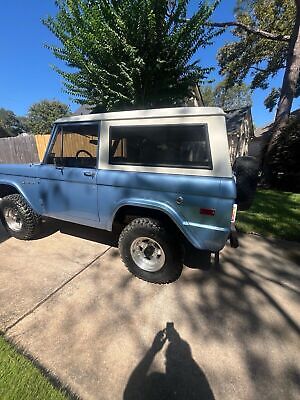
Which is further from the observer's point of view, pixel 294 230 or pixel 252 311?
pixel 294 230

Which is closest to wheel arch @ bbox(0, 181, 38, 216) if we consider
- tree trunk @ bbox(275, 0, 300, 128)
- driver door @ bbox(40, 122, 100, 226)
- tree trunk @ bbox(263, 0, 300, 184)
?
driver door @ bbox(40, 122, 100, 226)

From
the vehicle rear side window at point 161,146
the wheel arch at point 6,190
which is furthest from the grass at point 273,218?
the wheel arch at point 6,190

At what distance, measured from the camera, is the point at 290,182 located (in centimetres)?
894

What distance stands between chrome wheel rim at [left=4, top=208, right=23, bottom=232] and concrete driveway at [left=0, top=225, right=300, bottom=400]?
618 mm

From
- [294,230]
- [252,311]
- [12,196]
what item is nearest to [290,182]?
[294,230]

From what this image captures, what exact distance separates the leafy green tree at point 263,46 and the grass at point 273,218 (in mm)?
4871

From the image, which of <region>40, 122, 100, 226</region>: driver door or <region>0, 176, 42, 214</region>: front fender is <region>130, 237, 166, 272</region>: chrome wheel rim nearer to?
<region>40, 122, 100, 226</region>: driver door

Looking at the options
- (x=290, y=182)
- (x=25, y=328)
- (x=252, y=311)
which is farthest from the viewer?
(x=290, y=182)

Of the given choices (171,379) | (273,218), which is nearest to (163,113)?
(171,379)

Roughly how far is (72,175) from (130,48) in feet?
20.0

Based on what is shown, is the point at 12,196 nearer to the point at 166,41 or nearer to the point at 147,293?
the point at 147,293

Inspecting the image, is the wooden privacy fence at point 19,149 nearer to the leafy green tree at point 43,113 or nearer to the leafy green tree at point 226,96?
the leafy green tree at point 226,96

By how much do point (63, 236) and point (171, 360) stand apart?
2964 mm

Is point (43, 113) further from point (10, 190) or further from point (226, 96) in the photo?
point (10, 190)
